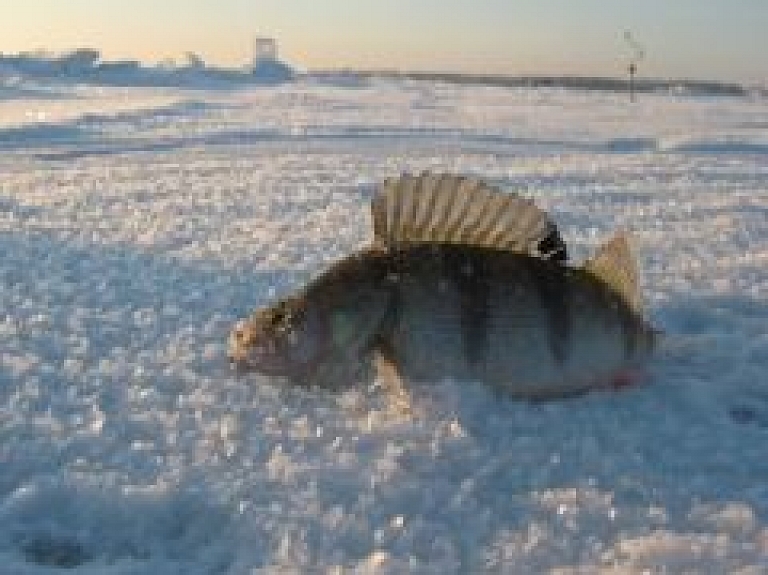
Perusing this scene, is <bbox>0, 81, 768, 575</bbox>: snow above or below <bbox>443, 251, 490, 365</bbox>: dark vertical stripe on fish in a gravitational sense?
below

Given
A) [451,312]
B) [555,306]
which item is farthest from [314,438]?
[555,306]

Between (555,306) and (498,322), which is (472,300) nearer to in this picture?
(498,322)

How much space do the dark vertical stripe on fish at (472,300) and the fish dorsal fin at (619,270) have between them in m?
0.37

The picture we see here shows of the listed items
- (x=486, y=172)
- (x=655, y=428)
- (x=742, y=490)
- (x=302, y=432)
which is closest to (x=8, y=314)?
(x=302, y=432)

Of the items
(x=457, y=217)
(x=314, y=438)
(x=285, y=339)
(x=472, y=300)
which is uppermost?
(x=457, y=217)

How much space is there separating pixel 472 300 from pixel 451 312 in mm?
62

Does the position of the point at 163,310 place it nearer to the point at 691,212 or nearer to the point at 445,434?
the point at 445,434

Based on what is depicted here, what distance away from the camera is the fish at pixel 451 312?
2.86 m

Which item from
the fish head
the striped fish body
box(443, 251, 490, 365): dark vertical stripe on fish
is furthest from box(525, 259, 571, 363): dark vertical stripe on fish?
the fish head

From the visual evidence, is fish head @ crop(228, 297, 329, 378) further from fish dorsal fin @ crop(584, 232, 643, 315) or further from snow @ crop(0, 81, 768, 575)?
fish dorsal fin @ crop(584, 232, 643, 315)

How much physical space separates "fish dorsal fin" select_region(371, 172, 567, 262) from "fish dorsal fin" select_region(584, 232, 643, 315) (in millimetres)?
101

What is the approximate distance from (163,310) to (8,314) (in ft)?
1.68

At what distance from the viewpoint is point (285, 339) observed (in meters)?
2.95

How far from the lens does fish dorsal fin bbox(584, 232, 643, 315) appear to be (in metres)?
3.11
